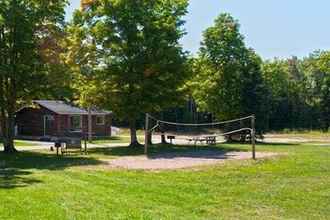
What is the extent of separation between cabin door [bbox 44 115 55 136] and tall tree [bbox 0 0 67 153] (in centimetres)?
2065

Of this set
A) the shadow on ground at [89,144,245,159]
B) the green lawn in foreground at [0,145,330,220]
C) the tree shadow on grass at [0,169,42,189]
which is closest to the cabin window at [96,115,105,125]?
the shadow on ground at [89,144,245,159]

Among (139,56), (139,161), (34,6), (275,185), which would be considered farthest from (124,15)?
(275,185)

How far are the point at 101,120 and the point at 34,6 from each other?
25799 mm

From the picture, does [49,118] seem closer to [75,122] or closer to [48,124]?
[48,124]

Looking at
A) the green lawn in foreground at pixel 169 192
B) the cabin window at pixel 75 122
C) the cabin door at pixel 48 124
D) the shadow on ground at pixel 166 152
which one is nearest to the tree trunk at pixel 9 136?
the shadow on ground at pixel 166 152

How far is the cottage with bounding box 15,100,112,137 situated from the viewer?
52.1m

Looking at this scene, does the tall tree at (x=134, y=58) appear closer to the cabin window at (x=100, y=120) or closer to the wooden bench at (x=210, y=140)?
the wooden bench at (x=210, y=140)

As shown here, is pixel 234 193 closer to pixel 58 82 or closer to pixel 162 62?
pixel 58 82

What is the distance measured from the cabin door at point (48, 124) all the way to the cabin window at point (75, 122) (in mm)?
1751

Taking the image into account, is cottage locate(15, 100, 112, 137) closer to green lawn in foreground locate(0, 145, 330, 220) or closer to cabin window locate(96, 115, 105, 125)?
cabin window locate(96, 115, 105, 125)

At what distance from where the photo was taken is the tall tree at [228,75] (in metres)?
48.4

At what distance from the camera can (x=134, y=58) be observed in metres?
36.2

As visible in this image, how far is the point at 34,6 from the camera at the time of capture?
102 feet

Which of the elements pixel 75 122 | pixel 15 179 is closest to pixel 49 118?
pixel 75 122
